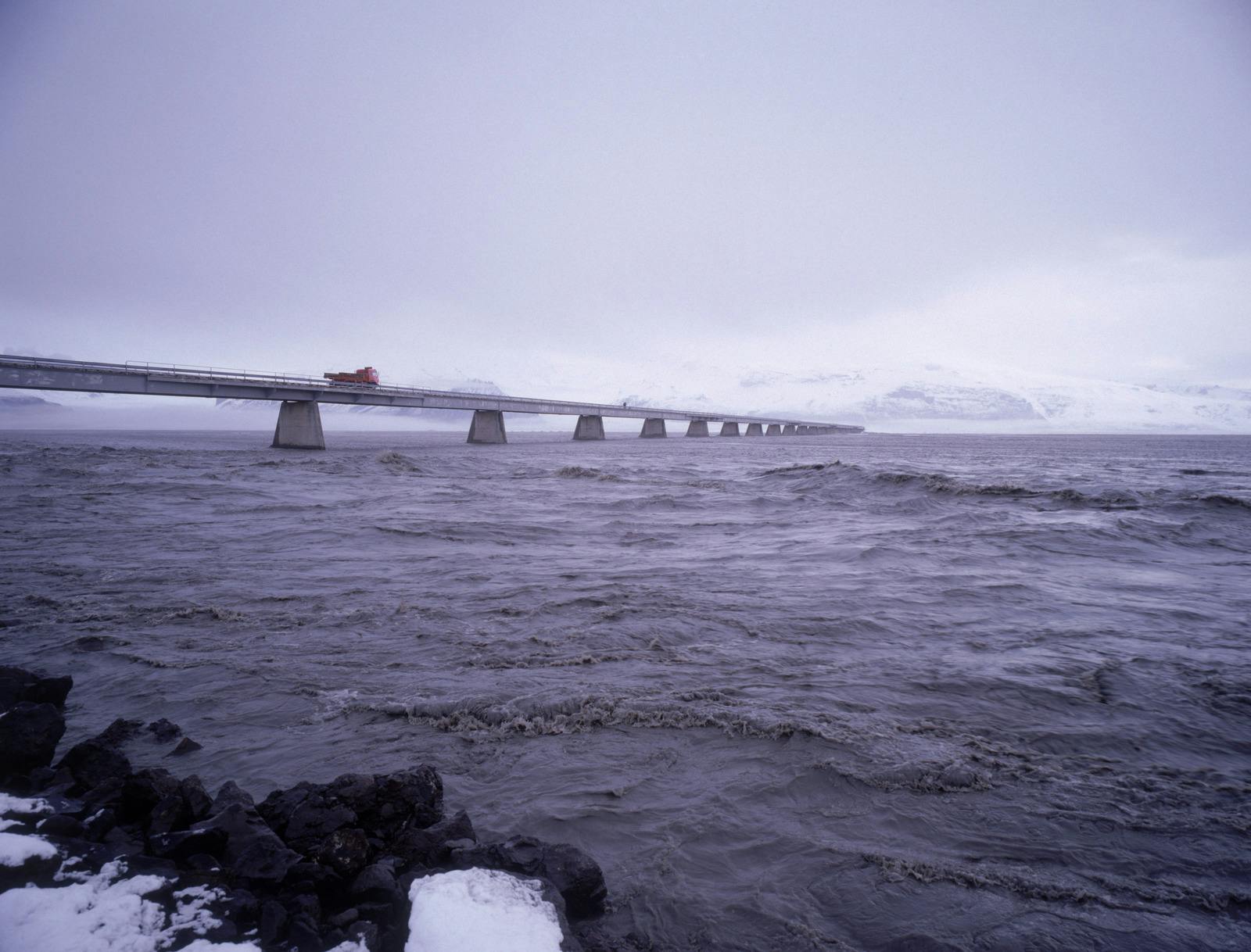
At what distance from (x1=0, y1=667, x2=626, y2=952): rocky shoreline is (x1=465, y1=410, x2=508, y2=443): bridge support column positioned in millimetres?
81452

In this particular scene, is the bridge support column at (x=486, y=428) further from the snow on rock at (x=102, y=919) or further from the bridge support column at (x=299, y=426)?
the snow on rock at (x=102, y=919)

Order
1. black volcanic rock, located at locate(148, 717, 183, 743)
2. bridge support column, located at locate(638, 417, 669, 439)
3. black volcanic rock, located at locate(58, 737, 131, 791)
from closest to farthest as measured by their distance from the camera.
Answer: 1. black volcanic rock, located at locate(58, 737, 131, 791)
2. black volcanic rock, located at locate(148, 717, 183, 743)
3. bridge support column, located at locate(638, 417, 669, 439)

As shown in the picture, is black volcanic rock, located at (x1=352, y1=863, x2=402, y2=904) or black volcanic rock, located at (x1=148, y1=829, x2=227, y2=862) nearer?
black volcanic rock, located at (x1=352, y1=863, x2=402, y2=904)

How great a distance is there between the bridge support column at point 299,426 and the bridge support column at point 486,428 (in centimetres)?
2589

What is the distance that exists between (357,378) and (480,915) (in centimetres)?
7124

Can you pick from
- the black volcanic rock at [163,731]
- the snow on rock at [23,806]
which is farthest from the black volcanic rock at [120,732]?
the snow on rock at [23,806]

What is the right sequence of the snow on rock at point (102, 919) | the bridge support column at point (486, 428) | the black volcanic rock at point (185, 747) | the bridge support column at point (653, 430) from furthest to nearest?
the bridge support column at point (653, 430)
the bridge support column at point (486, 428)
the black volcanic rock at point (185, 747)
the snow on rock at point (102, 919)

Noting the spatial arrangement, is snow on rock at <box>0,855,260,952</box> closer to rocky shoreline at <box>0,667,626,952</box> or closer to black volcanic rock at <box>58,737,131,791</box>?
rocky shoreline at <box>0,667,626,952</box>

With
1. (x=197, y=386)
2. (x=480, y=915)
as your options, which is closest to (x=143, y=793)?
(x=480, y=915)

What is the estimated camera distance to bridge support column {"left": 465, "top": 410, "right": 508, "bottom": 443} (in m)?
84.1

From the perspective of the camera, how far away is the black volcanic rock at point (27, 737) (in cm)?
438

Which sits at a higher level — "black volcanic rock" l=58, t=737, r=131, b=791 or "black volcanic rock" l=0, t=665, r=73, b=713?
"black volcanic rock" l=58, t=737, r=131, b=791

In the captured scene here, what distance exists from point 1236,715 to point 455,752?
7.22 metres

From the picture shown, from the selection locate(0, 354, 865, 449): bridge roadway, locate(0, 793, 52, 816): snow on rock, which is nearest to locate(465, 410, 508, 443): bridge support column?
locate(0, 354, 865, 449): bridge roadway
